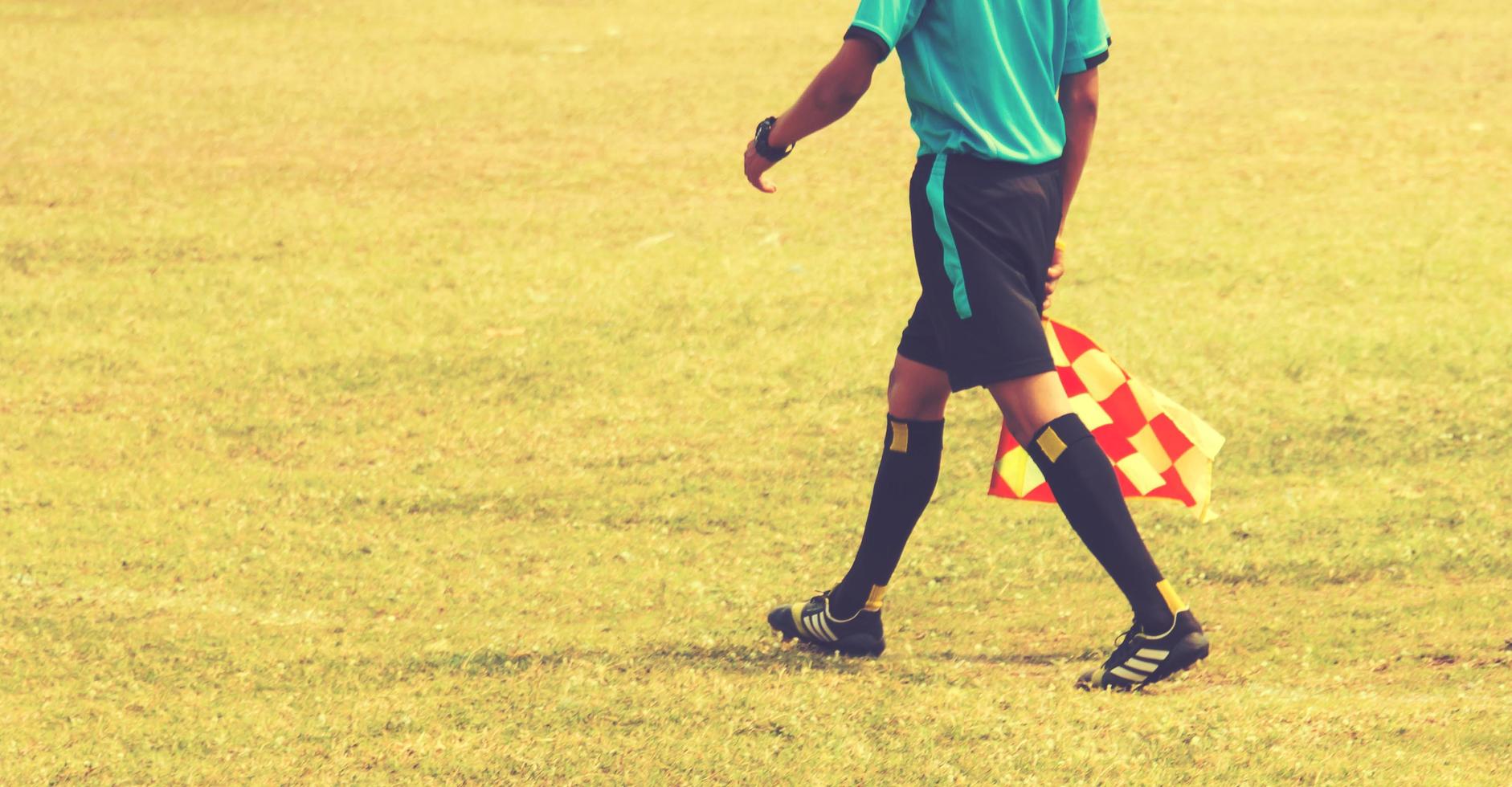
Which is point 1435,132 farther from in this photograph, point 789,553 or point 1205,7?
point 789,553

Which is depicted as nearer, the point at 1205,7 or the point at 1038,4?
the point at 1038,4

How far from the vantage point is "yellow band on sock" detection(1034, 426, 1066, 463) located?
3299mm

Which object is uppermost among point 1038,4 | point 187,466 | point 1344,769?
point 1038,4

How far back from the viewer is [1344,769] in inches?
116

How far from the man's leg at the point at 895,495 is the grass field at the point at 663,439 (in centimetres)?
21

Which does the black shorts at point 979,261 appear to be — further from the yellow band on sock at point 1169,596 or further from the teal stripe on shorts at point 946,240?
the yellow band on sock at point 1169,596

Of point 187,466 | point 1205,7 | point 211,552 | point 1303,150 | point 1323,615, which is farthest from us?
point 1205,7

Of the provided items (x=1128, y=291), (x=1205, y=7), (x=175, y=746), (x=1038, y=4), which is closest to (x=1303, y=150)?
(x=1128, y=291)

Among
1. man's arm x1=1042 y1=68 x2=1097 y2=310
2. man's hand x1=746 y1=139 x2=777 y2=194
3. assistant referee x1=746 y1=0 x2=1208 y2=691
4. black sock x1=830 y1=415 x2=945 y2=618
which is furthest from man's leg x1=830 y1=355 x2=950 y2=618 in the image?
man's hand x1=746 y1=139 x2=777 y2=194

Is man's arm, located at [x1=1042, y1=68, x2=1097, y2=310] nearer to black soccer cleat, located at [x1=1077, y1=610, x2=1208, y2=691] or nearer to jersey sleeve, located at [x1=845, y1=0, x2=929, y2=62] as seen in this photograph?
jersey sleeve, located at [x1=845, y1=0, x2=929, y2=62]

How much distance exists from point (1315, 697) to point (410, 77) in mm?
8592

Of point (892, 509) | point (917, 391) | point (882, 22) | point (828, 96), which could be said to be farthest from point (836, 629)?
point (882, 22)

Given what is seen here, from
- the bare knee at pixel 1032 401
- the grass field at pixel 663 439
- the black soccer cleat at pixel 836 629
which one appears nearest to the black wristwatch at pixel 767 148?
the bare knee at pixel 1032 401

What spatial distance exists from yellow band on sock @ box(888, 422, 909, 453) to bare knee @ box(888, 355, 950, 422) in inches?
0.8
